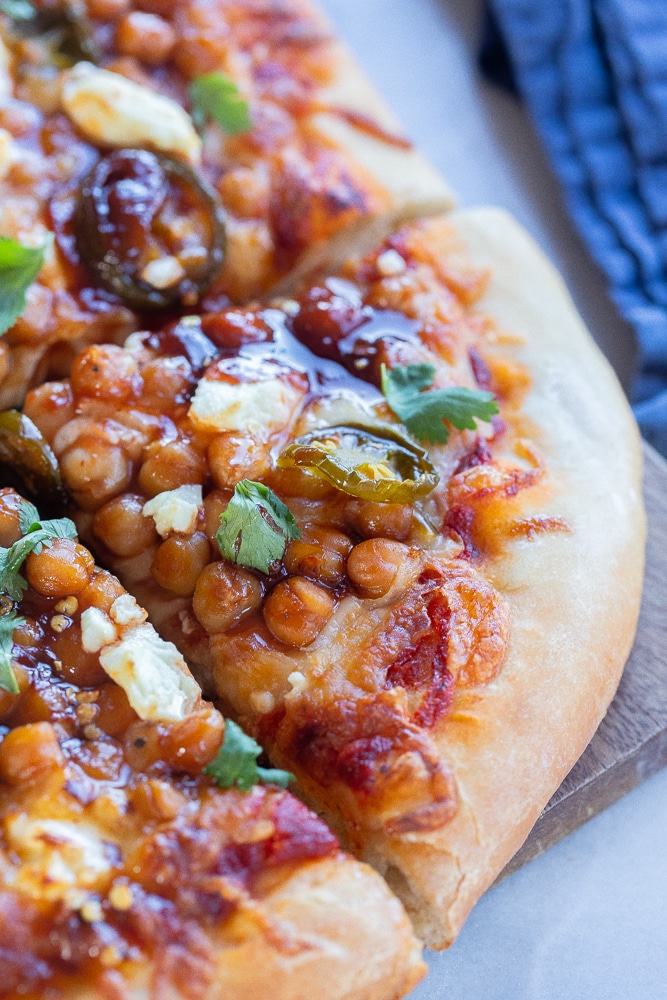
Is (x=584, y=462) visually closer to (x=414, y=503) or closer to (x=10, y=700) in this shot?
(x=414, y=503)

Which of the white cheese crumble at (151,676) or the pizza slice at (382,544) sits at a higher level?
the pizza slice at (382,544)

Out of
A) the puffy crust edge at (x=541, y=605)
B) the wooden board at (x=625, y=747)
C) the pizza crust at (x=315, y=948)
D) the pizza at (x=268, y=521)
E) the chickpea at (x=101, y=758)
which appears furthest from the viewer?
the wooden board at (x=625, y=747)

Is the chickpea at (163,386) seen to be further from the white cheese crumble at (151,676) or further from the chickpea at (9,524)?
the white cheese crumble at (151,676)

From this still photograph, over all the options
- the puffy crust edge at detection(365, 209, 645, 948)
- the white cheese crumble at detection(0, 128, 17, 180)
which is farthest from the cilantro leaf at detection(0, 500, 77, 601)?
the white cheese crumble at detection(0, 128, 17, 180)

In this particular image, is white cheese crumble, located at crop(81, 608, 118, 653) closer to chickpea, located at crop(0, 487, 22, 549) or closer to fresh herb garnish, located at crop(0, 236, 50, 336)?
chickpea, located at crop(0, 487, 22, 549)

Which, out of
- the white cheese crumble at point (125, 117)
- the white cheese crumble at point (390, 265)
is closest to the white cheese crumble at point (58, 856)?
the white cheese crumble at point (390, 265)

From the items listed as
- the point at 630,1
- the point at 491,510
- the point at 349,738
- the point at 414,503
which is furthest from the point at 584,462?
the point at 630,1
